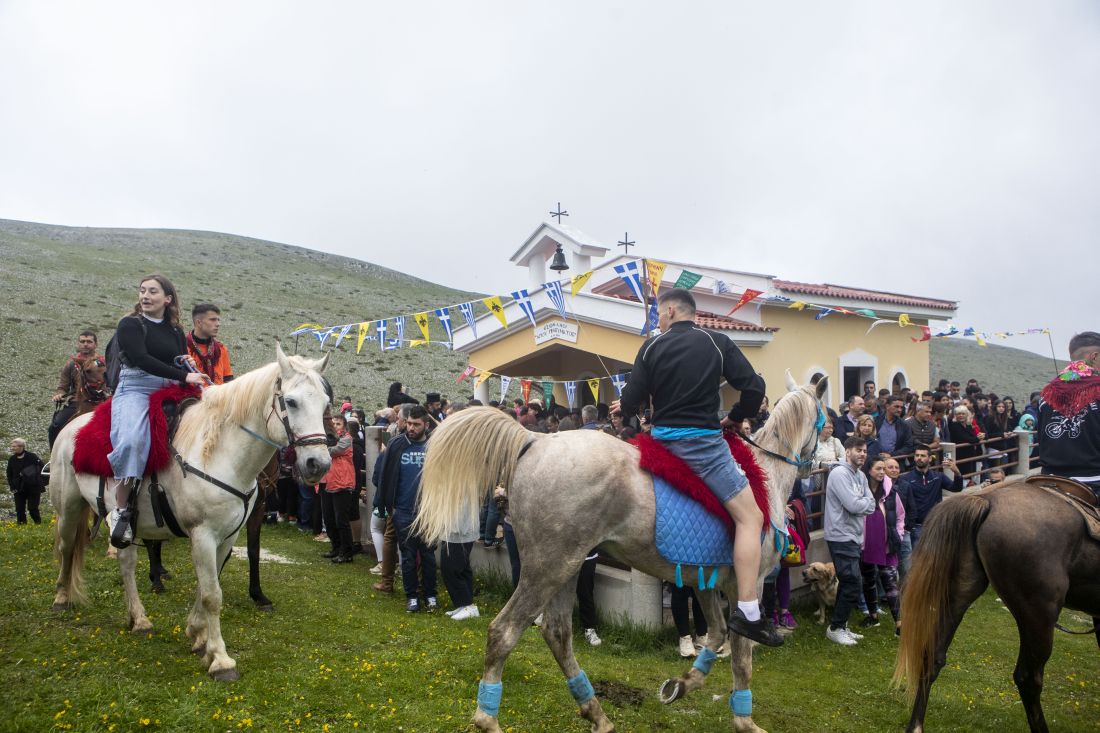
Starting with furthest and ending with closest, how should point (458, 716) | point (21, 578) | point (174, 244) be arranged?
1. point (174, 244)
2. point (21, 578)
3. point (458, 716)

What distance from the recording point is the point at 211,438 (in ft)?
17.0

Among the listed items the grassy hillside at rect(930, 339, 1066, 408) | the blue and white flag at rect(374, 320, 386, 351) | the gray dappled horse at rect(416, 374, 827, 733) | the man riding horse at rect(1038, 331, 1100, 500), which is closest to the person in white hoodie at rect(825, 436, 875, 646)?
the man riding horse at rect(1038, 331, 1100, 500)

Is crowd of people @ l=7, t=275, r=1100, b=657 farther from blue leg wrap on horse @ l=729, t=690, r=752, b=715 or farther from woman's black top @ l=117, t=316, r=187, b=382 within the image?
blue leg wrap on horse @ l=729, t=690, r=752, b=715

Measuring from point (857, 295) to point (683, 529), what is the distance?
16.7m

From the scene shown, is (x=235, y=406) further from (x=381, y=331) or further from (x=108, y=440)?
(x=381, y=331)

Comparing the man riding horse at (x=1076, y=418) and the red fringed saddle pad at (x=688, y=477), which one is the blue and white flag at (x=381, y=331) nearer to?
the red fringed saddle pad at (x=688, y=477)

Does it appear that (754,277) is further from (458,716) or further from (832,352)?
(458,716)

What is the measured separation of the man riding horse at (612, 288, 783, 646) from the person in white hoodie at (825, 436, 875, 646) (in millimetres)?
3303

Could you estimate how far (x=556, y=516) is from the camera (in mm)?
4223

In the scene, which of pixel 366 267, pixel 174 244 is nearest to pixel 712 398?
pixel 174 244

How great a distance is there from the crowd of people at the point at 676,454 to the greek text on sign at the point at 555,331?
2223mm

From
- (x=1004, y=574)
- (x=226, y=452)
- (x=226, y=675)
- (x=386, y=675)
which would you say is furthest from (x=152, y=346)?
(x=1004, y=574)

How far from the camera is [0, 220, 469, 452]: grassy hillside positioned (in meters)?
32.5

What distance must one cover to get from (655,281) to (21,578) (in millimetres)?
9607
